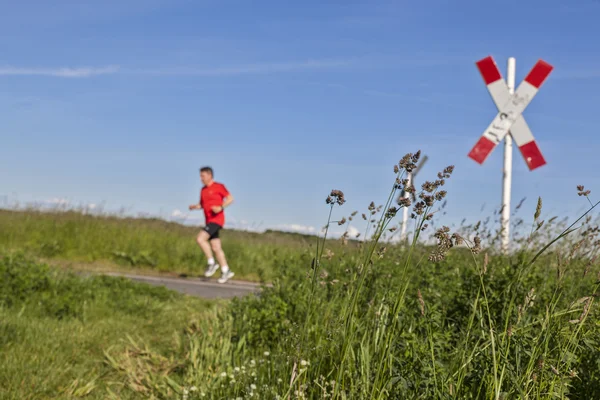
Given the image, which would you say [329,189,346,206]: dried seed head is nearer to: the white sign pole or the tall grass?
the tall grass

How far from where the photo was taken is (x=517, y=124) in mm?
10688

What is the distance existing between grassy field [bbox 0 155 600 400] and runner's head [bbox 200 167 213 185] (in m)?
4.21

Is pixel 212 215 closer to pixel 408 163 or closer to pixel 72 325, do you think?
pixel 72 325

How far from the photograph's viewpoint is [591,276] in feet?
19.7

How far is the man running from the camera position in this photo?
1244 cm

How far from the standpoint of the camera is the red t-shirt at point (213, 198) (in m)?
12.6

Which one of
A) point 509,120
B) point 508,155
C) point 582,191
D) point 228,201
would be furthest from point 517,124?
point 582,191

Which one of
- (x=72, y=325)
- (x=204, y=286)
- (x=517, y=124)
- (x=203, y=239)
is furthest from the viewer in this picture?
(x=203, y=239)

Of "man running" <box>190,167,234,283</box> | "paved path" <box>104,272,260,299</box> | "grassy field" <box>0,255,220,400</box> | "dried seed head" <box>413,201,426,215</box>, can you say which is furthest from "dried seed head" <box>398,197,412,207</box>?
"man running" <box>190,167,234,283</box>

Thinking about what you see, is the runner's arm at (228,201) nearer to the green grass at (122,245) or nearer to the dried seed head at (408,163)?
the green grass at (122,245)

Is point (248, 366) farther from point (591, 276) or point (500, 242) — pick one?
point (500, 242)

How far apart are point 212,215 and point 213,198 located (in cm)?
37

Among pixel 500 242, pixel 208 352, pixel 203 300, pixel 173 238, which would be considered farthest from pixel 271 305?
pixel 173 238

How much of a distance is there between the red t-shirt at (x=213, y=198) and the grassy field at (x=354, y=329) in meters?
3.82
